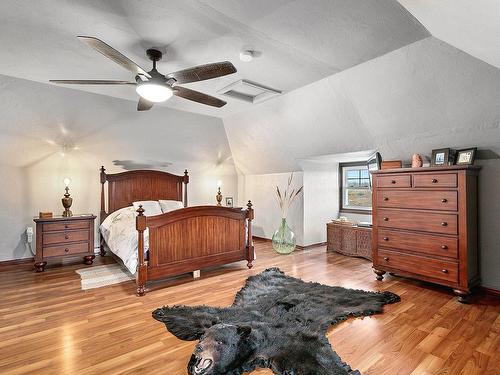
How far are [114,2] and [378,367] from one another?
10.2 feet

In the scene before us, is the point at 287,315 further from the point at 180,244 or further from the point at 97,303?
the point at 97,303

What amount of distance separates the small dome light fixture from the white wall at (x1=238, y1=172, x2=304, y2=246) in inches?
113

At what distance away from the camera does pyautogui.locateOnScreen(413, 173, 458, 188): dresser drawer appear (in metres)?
2.91

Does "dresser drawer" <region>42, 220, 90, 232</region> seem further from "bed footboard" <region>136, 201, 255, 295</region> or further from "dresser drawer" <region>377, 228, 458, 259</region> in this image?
"dresser drawer" <region>377, 228, 458, 259</region>

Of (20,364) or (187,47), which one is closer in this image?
(20,364)

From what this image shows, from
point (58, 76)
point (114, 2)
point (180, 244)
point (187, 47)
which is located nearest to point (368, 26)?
point (187, 47)

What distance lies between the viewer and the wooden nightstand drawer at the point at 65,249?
381 centimetres

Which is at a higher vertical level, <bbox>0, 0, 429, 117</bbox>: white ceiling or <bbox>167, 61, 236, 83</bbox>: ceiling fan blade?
<bbox>0, 0, 429, 117</bbox>: white ceiling

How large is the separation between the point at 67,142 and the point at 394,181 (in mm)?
4731

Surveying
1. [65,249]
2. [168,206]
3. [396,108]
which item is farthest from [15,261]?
[396,108]

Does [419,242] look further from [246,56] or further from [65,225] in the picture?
[65,225]

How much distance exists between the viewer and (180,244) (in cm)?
341

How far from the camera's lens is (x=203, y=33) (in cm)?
241

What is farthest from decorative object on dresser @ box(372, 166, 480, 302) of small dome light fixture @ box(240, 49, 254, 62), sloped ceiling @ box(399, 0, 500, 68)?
small dome light fixture @ box(240, 49, 254, 62)
